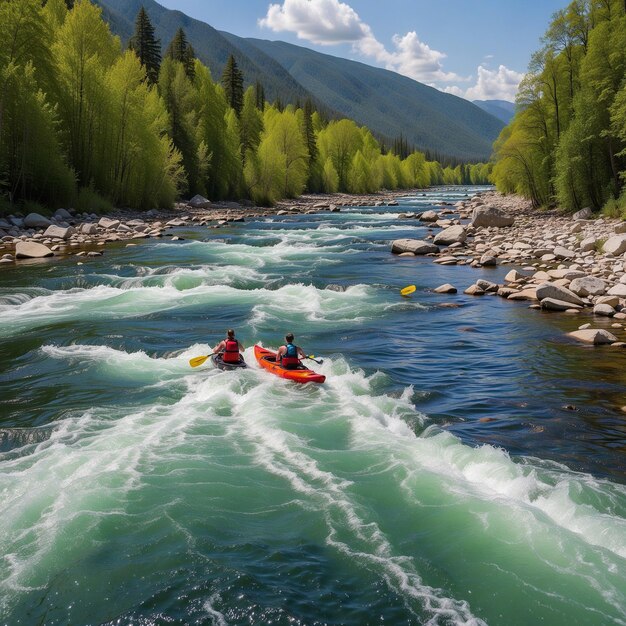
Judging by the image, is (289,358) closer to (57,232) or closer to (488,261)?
(488,261)

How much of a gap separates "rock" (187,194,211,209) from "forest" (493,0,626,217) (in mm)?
27429

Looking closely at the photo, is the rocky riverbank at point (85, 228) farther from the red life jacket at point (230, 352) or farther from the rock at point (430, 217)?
the red life jacket at point (230, 352)

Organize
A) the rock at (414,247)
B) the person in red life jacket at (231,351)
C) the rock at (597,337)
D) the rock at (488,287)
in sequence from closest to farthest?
1. the person in red life jacket at (231,351)
2. the rock at (597,337)
3. the rock at (488,287)
4. the rock at (414,247)

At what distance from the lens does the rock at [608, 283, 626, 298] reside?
17781mm

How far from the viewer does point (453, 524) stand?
720 cm

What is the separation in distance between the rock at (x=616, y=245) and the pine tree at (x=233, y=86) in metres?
57.5

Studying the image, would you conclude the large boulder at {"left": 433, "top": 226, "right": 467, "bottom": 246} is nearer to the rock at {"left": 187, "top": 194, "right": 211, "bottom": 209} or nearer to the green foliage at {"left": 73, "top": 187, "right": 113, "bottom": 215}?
the green foliage at {"left": 73, "top": 187, "right": 113, "bottom": 215}

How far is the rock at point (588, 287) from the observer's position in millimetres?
18422

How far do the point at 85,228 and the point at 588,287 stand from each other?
26260mm

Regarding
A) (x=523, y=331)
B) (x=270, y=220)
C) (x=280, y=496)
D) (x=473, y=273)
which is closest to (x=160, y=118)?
(x=270, y=220)

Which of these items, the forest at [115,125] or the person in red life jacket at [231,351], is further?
the forest at [115,125]

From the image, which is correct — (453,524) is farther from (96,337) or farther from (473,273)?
(473,273)

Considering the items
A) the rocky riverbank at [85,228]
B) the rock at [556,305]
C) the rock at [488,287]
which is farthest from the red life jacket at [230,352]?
the rocky riverbank at [85,228]

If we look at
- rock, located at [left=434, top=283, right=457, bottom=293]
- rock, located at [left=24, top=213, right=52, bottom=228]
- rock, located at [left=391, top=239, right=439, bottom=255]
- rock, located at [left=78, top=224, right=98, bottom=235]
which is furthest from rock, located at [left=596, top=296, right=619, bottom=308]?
rock, located at [left=24, top=213, right=52, bottom=228]
